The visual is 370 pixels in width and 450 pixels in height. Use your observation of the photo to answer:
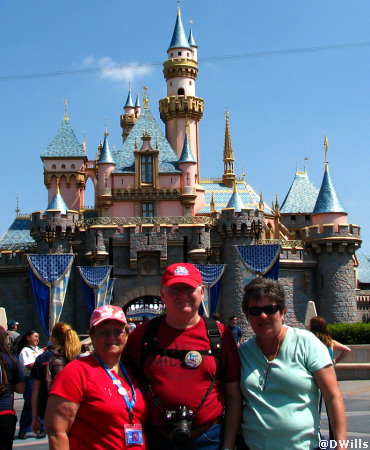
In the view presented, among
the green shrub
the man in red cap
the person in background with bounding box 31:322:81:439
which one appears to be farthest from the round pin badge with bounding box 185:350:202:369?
the green shrub

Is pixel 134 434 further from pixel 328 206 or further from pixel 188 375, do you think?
pixel 328 206

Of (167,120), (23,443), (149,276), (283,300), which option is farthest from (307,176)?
(283,300)

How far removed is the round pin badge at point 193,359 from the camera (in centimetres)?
386

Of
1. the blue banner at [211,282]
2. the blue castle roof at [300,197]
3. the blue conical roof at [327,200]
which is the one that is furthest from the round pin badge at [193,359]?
the blue castle roof at [300,197]

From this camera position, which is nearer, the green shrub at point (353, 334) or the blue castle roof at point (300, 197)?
the green shrub at point (353, 334)

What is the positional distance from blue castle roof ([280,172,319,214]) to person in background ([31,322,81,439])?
39746mm

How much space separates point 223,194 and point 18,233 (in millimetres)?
12125

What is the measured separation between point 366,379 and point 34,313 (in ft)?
63.0

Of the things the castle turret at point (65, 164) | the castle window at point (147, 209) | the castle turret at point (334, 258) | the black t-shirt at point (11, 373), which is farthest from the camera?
the castle turret at point (65, 164)

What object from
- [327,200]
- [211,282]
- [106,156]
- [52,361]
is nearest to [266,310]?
[52,361]

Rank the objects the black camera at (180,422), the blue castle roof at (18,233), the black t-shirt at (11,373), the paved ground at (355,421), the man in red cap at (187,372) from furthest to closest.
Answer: the blue castle roof at (18,233) < the paved ground at (355,421) < the black t-shirt at (11,373) < the man in red cap at (187,372) < the black camera at (180,422)

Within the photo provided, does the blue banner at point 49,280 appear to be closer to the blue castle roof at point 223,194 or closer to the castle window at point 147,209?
the castle window at point 147,209

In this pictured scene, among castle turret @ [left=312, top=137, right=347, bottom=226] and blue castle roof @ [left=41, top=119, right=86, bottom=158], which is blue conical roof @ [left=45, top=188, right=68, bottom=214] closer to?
blue castle roof @ [left=41, top=119, right=86, bottom=158]

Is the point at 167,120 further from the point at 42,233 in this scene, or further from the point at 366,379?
the point at 366,379
